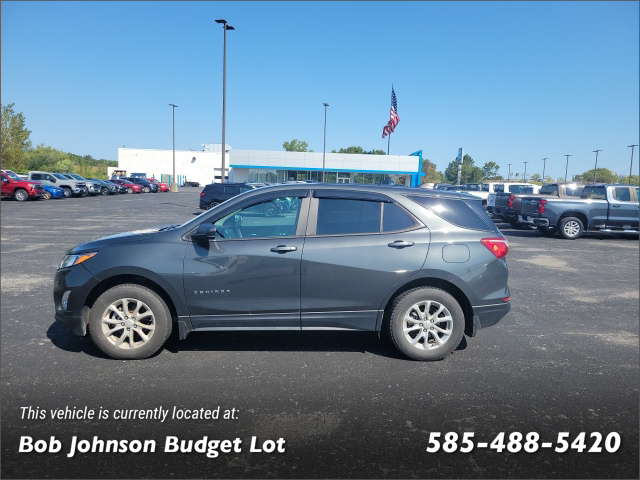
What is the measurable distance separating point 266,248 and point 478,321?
7.26ft

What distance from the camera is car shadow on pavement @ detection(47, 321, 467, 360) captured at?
509cm

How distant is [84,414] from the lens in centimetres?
368

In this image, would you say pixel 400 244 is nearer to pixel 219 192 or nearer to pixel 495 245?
pixel 495 245

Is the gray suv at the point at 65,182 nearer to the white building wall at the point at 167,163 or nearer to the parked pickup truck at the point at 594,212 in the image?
the parked pickup truck at the point at 594,212

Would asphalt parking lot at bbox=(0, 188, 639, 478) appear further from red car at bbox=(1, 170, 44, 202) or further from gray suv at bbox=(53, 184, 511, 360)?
red car at bbox=(1, 170, 44, 202)

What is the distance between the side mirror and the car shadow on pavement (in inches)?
44.5

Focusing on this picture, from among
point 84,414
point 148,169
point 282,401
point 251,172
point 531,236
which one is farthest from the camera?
point 148,169

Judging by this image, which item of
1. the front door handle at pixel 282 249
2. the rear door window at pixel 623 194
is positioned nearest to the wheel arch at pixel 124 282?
the front door handle at pixel 282 249

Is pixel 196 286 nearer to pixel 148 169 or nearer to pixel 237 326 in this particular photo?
pixel 237 326

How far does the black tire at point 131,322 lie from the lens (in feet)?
15.3

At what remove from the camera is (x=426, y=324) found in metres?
4.80

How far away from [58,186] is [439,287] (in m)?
37.3

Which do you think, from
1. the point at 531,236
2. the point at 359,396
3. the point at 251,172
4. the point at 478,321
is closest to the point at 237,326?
the point at 359,396

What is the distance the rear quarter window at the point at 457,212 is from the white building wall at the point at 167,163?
80.5m
